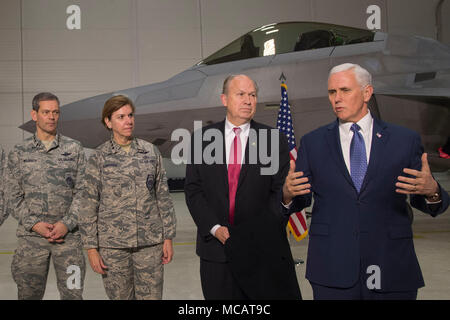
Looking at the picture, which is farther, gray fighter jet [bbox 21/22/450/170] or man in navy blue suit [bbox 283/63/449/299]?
gray fighter jet [bbox 21/22/450/170]

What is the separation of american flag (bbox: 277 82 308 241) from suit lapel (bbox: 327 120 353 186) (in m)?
3.00

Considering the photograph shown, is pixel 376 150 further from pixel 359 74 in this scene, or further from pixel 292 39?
pixel 292 39

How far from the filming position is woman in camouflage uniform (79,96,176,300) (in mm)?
2887

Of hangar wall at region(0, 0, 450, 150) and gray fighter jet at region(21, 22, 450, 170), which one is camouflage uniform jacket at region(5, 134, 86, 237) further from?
hangar wall at region(0, 0, 450, 150)

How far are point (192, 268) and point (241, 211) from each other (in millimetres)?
3563

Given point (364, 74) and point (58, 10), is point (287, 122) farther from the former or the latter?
point (58, 10)

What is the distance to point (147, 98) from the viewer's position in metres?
7.08

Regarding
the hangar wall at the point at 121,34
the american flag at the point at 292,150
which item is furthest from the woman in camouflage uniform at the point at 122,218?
the hangar wall at the point at 121,34

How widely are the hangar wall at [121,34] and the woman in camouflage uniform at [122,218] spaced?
1324 cm

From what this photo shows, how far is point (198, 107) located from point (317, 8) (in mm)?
10674

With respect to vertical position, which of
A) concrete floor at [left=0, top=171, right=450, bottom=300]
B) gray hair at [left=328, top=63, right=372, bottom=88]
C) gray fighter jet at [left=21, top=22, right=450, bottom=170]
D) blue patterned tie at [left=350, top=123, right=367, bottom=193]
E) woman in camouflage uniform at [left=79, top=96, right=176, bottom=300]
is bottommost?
concrete floor at [left=0, top=171, right=450, bottom=300]

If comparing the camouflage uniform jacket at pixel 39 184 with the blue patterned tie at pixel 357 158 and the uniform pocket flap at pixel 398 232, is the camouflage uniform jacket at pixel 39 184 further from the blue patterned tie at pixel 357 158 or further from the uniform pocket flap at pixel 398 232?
the uniform pocket flap at pixel 398 232

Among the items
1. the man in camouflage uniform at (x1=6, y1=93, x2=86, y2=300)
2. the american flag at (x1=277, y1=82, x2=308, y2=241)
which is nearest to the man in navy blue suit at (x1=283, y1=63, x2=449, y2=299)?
the man in camouflage uniform at (x1=6, y1=93, x2=86, y2=300)
